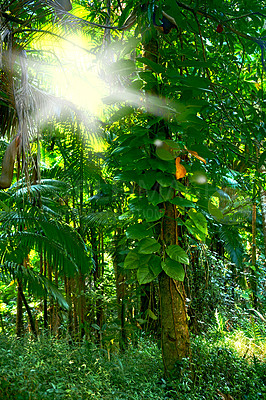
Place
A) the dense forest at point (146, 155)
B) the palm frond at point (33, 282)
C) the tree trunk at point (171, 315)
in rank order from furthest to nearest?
the palm frond at point (33, 282) < the tree trunk at point (171, 315) < the dense forest at point (146, 155)

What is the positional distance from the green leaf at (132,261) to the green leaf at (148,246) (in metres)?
0.08

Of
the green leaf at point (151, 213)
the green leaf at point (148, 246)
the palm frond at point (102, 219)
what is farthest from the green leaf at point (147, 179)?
the palm frond at point (102, 219)

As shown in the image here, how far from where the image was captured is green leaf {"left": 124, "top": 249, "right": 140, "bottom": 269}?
1.56 meters

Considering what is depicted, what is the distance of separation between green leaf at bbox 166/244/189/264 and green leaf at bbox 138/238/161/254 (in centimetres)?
7

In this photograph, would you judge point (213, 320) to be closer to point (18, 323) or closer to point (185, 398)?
point (185, 398)

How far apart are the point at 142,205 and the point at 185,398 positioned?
3.35 feet

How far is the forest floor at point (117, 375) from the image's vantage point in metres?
1.60

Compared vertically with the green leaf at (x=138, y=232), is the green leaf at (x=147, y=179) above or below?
above

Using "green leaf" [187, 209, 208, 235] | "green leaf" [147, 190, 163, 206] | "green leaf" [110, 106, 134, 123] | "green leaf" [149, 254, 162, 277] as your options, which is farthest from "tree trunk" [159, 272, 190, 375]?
"green leaf" [110, 106, 134, 123]

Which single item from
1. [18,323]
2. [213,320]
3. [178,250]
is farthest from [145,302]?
[178,250]

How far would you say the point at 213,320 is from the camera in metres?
3.46

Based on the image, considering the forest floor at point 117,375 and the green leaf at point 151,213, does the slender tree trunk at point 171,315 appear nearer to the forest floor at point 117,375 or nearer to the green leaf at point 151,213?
the forest floor at point 117,375

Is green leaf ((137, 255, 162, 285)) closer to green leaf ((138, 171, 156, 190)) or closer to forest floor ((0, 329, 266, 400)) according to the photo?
green leaf ((138, 171, 156, 190))

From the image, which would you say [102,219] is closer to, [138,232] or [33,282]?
[33,282]
